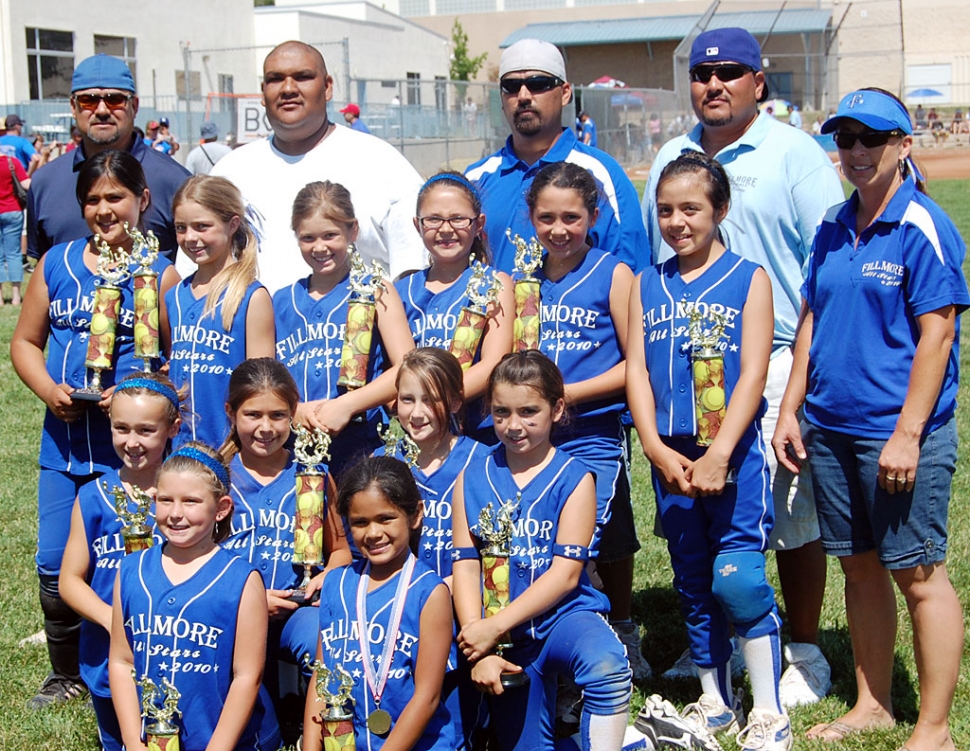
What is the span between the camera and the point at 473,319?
4.14m

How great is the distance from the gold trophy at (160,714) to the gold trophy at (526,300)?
1.67 meters

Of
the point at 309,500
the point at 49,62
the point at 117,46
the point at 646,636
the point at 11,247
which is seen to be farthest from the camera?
the point at 117,46

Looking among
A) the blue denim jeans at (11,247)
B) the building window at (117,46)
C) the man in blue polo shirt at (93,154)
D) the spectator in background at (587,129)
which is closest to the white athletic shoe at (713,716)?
the man in blue polo shirt at (93,154)

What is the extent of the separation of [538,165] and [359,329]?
3.80 ft

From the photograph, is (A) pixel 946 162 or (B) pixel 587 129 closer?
(B) pixel 587 129

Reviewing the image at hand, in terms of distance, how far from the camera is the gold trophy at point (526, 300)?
13.8 feet

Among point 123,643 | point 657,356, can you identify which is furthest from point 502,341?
point 123,643

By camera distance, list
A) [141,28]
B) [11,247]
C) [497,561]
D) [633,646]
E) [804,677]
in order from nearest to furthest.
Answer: [497,561] → [804,677] → [633,646] → [11,247] → [141,28]

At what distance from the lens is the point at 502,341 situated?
13.9 ft

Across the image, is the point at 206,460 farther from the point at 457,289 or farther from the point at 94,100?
the point at 94,100

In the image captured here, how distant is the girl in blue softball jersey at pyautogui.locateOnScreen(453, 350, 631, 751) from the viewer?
372 cm

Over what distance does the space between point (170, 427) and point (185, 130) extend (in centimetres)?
2485

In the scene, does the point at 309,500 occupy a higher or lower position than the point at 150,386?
lower

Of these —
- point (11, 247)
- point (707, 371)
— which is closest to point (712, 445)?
point (707, 371)
